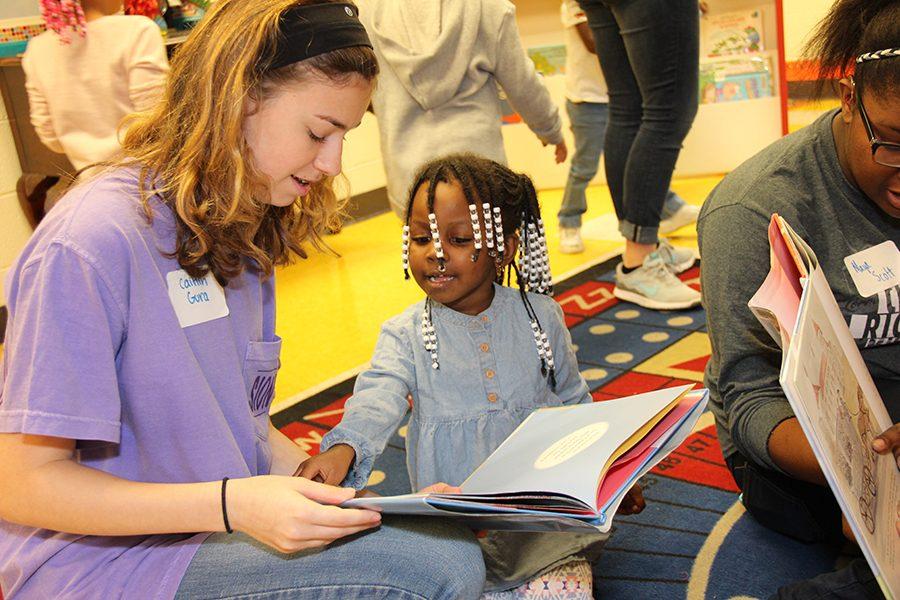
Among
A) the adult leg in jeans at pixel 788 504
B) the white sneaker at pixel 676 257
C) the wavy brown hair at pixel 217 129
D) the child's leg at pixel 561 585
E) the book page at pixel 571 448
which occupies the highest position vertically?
the wavy brown hair at pixel 217 129

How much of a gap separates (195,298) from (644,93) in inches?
74.4

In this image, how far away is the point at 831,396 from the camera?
950 millimetres

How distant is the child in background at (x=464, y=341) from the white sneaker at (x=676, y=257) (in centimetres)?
141

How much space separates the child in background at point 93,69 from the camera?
2383 millimetres

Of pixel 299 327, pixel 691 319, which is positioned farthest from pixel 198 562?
pixel 299 327

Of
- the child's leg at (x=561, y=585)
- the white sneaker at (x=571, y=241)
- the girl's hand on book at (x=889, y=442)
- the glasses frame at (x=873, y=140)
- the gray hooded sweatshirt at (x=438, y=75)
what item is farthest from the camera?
the white sneaker at (x=571, y=241)

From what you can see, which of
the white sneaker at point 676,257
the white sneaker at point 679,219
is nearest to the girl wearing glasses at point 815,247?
the white sneaker at point 676,257

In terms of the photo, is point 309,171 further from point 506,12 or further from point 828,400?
point 506,12

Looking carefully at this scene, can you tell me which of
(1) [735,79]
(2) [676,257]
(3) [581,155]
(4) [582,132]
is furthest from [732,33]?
(2) [676,257]

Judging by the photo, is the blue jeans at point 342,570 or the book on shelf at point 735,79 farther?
the book on shelf at point 735,79

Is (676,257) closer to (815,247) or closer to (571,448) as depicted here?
(815,247)

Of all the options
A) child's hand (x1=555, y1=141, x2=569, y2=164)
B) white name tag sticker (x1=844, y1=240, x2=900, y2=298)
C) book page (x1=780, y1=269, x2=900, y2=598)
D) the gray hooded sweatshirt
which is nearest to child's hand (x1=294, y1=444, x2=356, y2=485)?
book page (x1=780, y1=269, x2=900, y2=598)

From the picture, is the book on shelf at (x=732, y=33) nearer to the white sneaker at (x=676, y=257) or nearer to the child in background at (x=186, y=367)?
the white sneaker at (x=676, y=257)

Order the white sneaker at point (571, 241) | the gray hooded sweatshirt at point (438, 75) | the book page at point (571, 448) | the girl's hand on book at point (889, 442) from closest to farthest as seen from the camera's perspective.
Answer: the book page at point (571, 448) → the girl's hand on book at point (889, 442) → the gray hooded sweatshirt at point (438, 75) → the white sneaker at point (571, 241)
